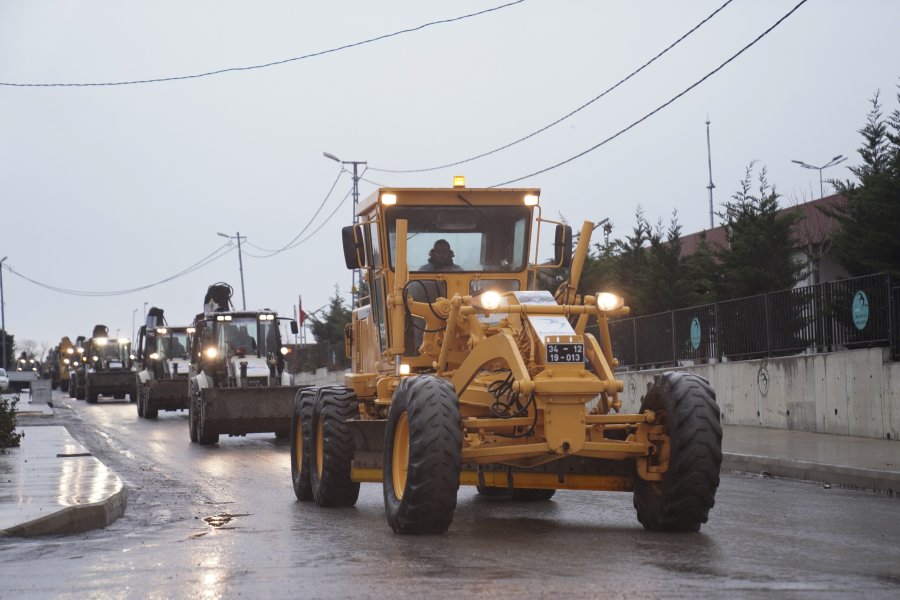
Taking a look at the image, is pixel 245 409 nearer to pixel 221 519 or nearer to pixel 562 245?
pixel 221 519

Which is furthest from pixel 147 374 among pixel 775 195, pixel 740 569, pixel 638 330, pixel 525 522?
pixel 740 569

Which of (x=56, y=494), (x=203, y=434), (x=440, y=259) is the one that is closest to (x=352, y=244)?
(x=440, y=259)

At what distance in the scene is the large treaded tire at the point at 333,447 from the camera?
1348 centimetres

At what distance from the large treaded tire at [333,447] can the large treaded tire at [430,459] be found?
291 centimetres

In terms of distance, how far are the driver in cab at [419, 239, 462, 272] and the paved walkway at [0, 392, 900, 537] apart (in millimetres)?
3944

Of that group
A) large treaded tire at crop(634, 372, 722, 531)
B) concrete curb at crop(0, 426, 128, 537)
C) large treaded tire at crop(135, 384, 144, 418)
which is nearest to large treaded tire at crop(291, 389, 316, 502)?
concrete curb at crop(0, 426, 128, 537)

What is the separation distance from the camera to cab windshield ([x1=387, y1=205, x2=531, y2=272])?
44.7ft

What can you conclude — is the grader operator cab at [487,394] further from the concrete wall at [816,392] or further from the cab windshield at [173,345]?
the cab windshield at [173,345]

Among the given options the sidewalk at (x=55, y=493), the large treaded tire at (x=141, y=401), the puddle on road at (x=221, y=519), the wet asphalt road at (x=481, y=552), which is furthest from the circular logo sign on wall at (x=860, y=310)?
the large treaded tire at (x=141, y=401)

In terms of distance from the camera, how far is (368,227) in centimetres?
1408

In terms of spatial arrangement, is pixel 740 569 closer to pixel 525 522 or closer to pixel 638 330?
pixel 525 522

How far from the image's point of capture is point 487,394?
446 inches

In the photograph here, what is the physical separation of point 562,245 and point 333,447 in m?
3.07

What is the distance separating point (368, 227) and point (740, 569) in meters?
6.65
